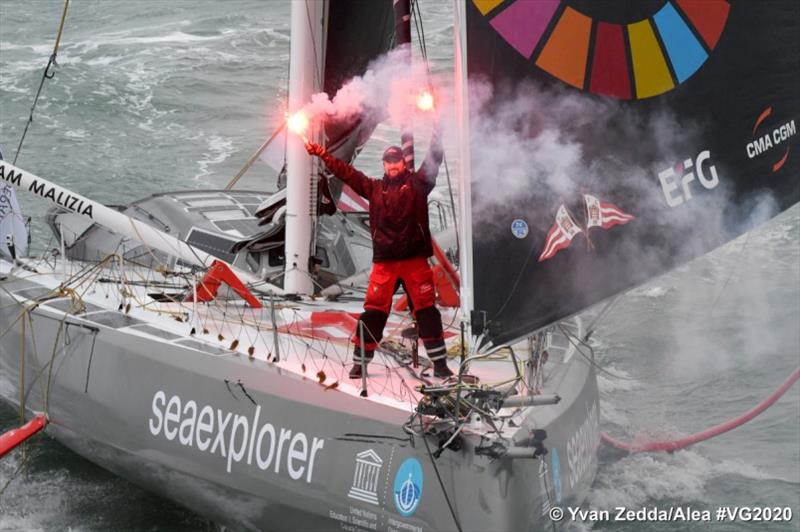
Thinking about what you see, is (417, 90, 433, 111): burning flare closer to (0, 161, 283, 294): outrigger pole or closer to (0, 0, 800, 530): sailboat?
(0, 0, 800, 530): sailboat

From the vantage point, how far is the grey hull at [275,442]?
245 inches

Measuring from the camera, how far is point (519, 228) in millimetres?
5746

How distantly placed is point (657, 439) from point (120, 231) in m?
4.19

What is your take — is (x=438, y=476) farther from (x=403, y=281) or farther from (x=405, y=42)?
(x=405, y=42)

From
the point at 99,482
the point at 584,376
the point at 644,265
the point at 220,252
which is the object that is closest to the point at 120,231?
the point at 220,252

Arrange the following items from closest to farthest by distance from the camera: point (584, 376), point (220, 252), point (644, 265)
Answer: point (644, 265) < point (584, 376) < point (220, 252)

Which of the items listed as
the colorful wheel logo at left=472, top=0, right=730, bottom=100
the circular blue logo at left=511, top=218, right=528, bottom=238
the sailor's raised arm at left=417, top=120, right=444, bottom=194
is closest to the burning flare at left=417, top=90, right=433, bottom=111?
the sailor's raised arm at left=417, top=120, right=444, bottom=194

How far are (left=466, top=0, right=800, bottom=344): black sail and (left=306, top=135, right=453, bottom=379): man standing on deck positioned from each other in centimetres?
123

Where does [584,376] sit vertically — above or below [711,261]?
below

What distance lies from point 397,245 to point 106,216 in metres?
3.32

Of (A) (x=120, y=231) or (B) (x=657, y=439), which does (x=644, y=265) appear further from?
(A) (x=120, y=231)

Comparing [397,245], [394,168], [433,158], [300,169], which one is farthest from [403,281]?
[300,169]

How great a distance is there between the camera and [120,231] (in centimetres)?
946

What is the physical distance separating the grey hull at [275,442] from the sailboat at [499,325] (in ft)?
0.04
